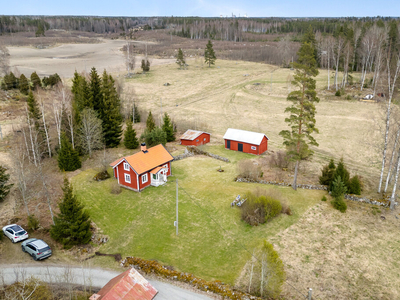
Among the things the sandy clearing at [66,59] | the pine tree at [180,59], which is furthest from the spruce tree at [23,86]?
the pine tree at [180,59]

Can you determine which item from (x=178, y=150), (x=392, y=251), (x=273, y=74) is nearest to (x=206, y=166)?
(x=178, y=150)

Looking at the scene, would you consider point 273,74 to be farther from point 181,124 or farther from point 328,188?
point 328,188

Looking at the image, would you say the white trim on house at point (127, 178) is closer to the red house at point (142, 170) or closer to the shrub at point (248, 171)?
the red house at point (142, 170)

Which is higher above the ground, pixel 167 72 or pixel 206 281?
pixel 167 72

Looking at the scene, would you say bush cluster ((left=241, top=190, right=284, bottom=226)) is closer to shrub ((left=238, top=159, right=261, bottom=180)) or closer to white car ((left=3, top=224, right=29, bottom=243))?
shrub ((left=238, top=159, right=261, bottom=180))

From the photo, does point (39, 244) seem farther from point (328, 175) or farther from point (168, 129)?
point (168, 129)

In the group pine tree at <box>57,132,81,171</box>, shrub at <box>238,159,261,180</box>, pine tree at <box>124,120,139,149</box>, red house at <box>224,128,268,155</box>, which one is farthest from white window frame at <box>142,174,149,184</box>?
red house at <box>224,128,268,155</box>
